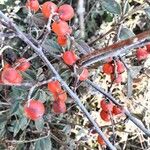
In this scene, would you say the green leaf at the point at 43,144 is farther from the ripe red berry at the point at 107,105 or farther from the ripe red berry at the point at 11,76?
the ripe red berry at the point at 11,76

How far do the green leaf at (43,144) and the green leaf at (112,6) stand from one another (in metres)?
0.43

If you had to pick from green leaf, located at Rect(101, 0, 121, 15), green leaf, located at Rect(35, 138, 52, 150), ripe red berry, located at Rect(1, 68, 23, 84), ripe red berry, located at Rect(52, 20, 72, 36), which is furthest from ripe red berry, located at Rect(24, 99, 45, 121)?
green leaf, located at Rect(101, 0, 121, 15)

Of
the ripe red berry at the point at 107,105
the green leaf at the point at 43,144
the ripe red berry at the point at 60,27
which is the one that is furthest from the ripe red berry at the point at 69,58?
the green leaf at the point at 43,144

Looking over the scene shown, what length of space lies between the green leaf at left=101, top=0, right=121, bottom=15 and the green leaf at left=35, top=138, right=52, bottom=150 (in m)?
0.43

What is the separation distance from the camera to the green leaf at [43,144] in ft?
3.83

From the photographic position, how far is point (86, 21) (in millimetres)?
1672

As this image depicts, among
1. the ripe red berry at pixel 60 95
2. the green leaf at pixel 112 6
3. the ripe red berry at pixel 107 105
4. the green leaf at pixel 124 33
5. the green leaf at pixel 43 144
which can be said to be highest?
the green leaf at pixel 112 6

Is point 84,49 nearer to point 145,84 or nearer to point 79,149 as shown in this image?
point 79,149

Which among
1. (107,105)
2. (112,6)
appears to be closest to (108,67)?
(107,105)

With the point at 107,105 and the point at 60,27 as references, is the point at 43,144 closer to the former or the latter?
the point at 107,105

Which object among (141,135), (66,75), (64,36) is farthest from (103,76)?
(64,36)

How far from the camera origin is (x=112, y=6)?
3.85 ft

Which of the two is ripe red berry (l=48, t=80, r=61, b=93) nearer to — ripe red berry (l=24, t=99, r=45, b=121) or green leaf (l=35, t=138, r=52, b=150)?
ripe red berry (l=24, t=99, r=45, b=121)

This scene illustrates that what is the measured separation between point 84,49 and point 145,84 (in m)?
0.71
